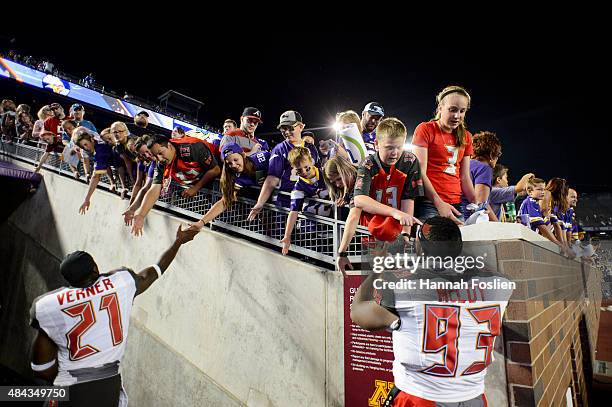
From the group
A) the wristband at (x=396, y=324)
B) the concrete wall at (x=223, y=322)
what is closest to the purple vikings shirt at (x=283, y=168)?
the concrete wall at (x=223, y=322)

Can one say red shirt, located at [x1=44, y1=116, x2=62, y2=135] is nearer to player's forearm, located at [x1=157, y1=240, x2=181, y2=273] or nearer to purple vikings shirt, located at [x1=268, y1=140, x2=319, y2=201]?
player's forearm, located at [x1=157, y1=240, x2=181, y2=273]

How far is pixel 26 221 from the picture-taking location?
9891 mm

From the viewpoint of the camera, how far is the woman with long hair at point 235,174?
4.46m

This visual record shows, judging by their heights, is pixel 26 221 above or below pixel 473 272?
above

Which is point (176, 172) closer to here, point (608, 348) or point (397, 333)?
point (397, 333)

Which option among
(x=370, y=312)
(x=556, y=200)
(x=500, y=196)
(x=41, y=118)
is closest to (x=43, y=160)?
(x=41, y=118)

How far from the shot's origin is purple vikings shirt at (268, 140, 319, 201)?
437 centimetres

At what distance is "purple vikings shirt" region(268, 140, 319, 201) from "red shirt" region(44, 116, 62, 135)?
26.3 ft

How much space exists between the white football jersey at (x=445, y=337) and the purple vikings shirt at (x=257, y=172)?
3345 millimetres

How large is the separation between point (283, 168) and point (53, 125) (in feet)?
27.4

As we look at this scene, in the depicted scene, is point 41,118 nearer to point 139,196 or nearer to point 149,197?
point 139,196

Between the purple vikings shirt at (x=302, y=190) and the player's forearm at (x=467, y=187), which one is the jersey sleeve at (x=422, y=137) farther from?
the purple vikings shirt at (x=302, y=190)

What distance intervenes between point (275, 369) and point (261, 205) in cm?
211

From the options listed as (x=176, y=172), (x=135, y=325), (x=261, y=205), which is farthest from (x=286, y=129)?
(x=135, y=325)
